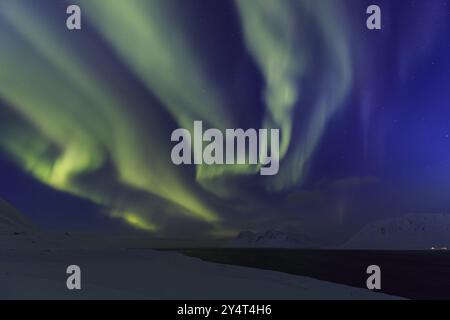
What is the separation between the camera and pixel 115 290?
94.0 ft

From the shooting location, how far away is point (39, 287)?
28.3 meters
